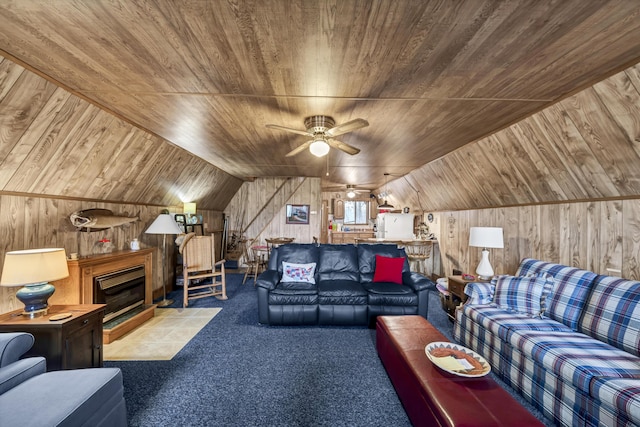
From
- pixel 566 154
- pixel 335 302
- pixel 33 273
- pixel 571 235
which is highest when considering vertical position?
pixel 566 154

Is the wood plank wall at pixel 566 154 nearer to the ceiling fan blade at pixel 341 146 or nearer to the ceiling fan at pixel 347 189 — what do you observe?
the ceiling fan blade at pixel 341 146

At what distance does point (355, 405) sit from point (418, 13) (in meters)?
2.80

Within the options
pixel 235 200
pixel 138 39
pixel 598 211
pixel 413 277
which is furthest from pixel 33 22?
pixel 235 200

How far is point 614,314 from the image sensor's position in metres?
2.03

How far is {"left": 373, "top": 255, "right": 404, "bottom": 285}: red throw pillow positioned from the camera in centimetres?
380

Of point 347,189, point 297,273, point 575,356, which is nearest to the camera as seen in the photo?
point 575,356

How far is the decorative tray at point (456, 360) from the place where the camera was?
5.41 feet

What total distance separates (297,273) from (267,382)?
1.63 m

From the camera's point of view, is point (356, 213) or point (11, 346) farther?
point (356, 213)

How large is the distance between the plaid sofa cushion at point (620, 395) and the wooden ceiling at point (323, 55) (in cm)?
Result: 217

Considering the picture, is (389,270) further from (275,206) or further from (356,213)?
(356,213)

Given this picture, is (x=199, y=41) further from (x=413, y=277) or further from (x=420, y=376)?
(x=413, y=277)

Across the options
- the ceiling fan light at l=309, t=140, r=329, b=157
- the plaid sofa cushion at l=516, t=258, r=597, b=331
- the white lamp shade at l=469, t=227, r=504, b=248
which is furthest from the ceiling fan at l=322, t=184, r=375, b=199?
the plaid sofa cushion at l=516, t=258, r=597, b=331

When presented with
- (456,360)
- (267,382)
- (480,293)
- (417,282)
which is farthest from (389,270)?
(267,382)
